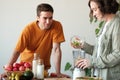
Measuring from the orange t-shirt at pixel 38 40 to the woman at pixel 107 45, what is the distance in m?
0.62

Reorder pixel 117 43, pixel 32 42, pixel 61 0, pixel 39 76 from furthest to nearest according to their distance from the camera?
Answer: pixel 61 0 < pixel 32 42 < pixel 39 76 < pixel 117 43

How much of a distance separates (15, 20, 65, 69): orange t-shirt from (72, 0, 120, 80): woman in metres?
0.62

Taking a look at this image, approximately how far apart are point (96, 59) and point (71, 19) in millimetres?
1734

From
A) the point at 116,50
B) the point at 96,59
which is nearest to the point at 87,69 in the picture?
the point at 96,59

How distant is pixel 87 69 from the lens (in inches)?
82.7

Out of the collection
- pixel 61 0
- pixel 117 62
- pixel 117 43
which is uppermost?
pixel 61 0

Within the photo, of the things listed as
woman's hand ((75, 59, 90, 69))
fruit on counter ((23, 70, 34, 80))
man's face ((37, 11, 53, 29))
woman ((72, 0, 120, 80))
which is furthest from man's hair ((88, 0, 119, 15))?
fruit on counter ((23, 70, 34, 80))

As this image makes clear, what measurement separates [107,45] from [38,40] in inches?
30.5

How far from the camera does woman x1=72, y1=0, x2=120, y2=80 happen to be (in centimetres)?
201

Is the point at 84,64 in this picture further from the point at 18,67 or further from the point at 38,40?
the point at 38,40

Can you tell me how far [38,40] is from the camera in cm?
261

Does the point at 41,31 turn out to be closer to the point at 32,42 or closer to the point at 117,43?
the point at 32,42

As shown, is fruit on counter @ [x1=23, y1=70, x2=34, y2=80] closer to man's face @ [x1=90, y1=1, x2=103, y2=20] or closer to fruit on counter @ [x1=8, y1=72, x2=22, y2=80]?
fruit on counter @ [x1=8, y1=72, x2=22, y2=80]

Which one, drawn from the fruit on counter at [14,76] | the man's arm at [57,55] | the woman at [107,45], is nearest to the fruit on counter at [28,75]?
the fruit on counter at [14,76]
